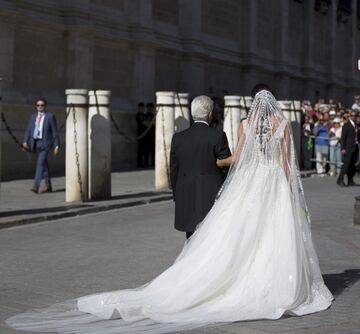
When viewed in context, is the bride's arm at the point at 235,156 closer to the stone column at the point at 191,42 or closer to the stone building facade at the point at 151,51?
the stone building facade at the point at 151,51

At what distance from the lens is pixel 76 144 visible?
16.9 metres

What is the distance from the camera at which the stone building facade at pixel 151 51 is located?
77.9 feet

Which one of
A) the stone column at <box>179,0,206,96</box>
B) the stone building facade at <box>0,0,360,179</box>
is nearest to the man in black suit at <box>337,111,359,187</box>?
the stone building facade at <box>0,0,360,179</box>

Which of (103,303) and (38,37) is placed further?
(38,37)

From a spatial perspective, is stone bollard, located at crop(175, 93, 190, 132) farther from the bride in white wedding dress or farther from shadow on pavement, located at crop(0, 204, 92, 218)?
the bride in white wedding dress

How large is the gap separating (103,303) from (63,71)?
18614 millimetres

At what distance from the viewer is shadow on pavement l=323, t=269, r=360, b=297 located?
898cm

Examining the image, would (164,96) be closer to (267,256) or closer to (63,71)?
(63,71)

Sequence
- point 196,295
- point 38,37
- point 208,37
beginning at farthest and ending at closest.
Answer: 1. point 208,37
2. point 38,37
3. point 196,295

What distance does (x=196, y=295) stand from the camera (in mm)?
7680

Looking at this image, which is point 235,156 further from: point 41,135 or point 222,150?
point 41,135

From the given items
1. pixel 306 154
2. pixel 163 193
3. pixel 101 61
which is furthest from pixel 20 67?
pixel 306 154

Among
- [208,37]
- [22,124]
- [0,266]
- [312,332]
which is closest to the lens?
[312,332]

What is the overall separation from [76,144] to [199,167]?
8600 mm
